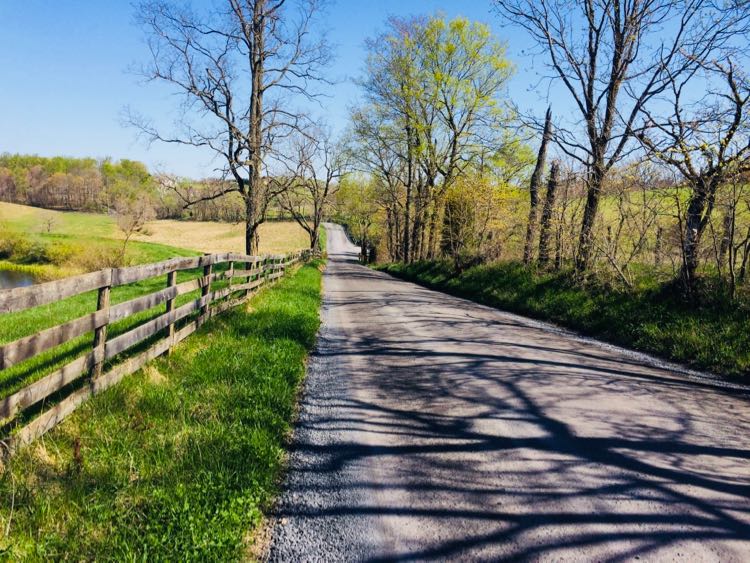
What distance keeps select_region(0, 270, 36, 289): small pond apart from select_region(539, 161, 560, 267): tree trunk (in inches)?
1468

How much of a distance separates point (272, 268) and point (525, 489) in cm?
1413

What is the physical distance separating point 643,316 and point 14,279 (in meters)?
46.1

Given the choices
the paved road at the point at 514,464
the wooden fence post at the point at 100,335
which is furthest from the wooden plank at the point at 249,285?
the wooden fence post at the point at 100,335

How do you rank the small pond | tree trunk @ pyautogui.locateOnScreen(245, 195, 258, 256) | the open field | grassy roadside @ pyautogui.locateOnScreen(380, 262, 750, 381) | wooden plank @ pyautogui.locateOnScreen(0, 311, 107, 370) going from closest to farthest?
wooden plank @ pyautogui.locateOnScreen(0, 311, 107, 370) < grassy roadside @ pyautogui.locateOnScreen(380, 262, 750, 381) < tree trunk @ pyautogui.locateOnScreen(245, 195, 258, 256) < the small pond < the open field

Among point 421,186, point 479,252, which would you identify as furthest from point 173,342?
point 421,186

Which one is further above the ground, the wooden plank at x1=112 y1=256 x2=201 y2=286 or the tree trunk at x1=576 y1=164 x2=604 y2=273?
the tree trunk at x1=576 y1=164 x2=604 y2=273

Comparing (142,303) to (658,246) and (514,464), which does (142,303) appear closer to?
(514,464)

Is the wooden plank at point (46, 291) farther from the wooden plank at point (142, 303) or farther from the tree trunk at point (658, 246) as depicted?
the tree trunk at point (658, 246)

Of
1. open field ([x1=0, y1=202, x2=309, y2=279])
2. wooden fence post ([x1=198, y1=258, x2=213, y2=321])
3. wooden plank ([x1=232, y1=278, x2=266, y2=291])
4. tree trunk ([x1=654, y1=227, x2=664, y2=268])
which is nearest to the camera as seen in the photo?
wooden fence post ([x1=198, y1=258, x2=213, y2=321])

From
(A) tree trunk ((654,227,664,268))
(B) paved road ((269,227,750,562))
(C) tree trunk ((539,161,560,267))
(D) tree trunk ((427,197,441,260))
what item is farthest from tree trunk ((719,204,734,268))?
(D) tree trunk ((427,197,441,260))

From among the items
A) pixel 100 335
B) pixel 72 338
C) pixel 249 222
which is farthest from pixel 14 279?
pixel 72 338

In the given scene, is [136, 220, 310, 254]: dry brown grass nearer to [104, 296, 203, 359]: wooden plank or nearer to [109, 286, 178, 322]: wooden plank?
[104, 296, 203, 359]: wooden plank

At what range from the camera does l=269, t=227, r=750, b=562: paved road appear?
102 inches

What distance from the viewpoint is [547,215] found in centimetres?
1382
